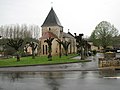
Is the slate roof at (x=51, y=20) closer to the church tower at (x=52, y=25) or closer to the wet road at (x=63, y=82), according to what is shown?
the church tower at (x=52, y=25)

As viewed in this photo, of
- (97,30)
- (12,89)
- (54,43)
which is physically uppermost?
(97,30)

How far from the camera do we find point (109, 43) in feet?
282

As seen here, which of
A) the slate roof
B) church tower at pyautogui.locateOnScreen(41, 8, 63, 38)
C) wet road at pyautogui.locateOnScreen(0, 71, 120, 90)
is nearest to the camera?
wet road at pyautogui.locateOnScreen(0, 71, 120, 90)

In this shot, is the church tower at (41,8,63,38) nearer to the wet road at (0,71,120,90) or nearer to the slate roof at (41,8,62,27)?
the slate roof at (41,8,62,27)

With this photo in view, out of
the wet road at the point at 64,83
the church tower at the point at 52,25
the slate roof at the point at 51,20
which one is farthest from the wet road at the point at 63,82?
the slate roof at the point at 51,20

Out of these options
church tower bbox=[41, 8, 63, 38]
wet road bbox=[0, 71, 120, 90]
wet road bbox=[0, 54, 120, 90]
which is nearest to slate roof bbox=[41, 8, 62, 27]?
church tower bbox=[41, 8, 63, 38]

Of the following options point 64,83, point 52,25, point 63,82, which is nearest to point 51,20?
point 52,25

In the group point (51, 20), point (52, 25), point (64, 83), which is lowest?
point (64, 83)

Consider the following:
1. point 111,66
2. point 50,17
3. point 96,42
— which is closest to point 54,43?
point 50,17

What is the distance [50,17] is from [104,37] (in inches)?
826

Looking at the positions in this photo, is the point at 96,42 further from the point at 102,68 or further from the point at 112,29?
the point at 102,68

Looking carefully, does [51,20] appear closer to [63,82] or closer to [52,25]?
[52,25]

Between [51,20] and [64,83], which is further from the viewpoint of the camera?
[51,20]

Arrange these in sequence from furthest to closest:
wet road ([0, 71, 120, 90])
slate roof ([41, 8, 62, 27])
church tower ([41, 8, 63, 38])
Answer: slate roof ([41, 8, 62, 27]), church tower ([41, 8, 63, 38]), wet road ([0, 71, 120, 90])
